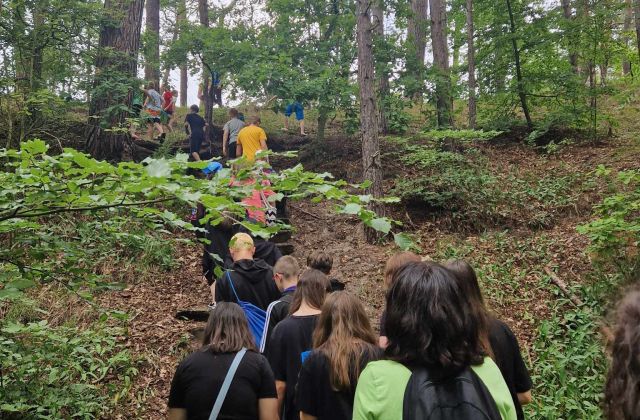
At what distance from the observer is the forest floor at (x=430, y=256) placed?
6328 millimetres

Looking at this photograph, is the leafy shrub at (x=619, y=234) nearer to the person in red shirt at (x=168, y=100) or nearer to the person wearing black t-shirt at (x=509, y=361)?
the person wearing black t-shirt at (x=509, y=361)

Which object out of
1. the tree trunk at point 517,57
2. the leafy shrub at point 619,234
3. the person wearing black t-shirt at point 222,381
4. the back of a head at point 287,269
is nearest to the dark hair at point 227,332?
the person wearing black t-shirt at point 222,381

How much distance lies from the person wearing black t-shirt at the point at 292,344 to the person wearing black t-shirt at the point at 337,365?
1.73ft

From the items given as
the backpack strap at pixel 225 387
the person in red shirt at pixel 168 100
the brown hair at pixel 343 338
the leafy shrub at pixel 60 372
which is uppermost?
the person in red shirt at pixel 168 100

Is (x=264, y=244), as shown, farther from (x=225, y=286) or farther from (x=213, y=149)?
(x=213, y=149)

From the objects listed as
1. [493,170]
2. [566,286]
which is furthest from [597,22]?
[566,286]

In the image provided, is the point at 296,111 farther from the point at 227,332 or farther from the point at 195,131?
the point at 227,332

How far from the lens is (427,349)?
1.78 meters

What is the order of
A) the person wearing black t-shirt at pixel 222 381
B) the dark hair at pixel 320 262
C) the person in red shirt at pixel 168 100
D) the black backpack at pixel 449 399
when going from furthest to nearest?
the person in red shirt at pixel 168 100 < the dark hair at pixel 320 262 < the person wearing black t-shirt at pixel 222 381 < the black backpack at pixel 449 399

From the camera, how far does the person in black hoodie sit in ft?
15.8

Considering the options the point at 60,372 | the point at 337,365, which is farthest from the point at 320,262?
the point at 60,372

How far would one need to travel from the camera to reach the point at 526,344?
626 centimetres

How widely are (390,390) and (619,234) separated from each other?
7.04 metres

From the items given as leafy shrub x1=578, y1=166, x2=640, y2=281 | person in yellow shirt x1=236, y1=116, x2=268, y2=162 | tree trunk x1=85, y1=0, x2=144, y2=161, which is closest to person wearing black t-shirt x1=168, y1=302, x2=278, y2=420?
leafy shrub x1=578, y1=166, x2=640, y2=281
